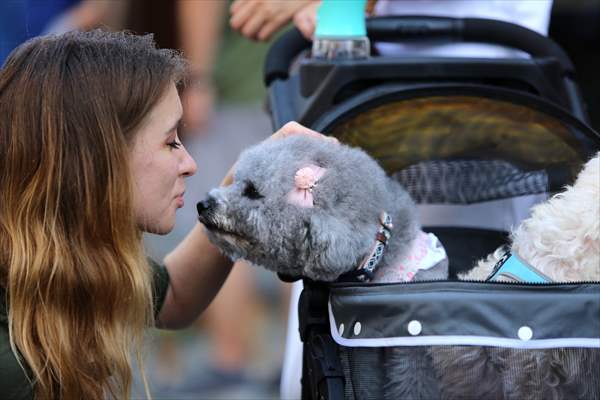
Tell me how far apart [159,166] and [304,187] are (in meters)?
0.32

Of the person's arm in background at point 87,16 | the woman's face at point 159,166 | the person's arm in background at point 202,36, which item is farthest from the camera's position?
the person's arm in background at point 202,36

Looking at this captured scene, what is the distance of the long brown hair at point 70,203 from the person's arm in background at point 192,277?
0.33 meters

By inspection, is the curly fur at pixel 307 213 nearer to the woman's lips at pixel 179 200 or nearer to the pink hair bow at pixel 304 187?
the pink hair bow at pixel 304 187

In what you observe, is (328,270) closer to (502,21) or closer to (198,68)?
(502,21)

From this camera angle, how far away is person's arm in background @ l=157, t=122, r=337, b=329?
6.93ft

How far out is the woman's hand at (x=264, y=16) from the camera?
2418 millimetres

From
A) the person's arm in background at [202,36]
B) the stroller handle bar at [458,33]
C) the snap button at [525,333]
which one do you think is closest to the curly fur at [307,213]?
the snap button at [525,333]

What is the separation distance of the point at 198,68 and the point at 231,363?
1.32 meters

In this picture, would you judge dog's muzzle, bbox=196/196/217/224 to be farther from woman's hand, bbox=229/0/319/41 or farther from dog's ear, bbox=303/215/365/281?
woman's hand, bbox=229/0/319/41

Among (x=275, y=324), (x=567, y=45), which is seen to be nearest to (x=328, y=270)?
(x=275, y=324)

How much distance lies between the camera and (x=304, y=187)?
164cm

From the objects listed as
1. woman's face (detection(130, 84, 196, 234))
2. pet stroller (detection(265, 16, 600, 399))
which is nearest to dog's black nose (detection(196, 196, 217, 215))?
woman's face (detection(130, 84, 196, 234))

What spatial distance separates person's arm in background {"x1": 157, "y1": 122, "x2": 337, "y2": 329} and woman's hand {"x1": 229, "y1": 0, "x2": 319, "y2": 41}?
1.95 ft

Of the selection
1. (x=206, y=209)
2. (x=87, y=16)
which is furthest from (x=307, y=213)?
(x=87, y=16)
